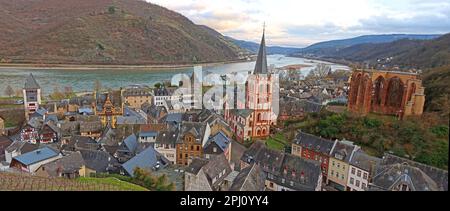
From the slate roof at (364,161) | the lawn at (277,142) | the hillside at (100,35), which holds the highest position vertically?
the hillside at (100,35)

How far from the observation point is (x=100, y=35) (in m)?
42.7

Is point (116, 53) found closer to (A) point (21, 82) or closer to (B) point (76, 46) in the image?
(B) point (76, 46)

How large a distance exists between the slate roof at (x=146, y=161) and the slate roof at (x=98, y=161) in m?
0.66

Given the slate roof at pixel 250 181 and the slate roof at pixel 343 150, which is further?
the slate roof at pixel 343 150

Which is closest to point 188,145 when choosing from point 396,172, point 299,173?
point 299,173

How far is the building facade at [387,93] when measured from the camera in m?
6.81

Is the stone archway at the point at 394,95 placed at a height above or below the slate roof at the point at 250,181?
above

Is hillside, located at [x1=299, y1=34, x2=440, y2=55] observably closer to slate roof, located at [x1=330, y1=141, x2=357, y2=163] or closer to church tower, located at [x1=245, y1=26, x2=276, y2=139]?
church tower, located at [x1=245, y1=26, x2=276, y2=139]

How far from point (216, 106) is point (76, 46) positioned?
29.8 m

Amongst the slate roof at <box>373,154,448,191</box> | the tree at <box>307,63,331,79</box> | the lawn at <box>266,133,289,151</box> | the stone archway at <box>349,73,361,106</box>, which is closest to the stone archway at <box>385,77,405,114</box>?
the stone archway at <box>349,73,361,106</box>

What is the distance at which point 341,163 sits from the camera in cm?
770

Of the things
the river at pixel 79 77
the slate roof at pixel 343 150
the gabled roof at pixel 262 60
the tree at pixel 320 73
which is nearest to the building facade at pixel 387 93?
the slate roof at pixel 343 150

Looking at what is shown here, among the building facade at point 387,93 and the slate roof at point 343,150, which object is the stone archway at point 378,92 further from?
the slate roof at point 343,150
